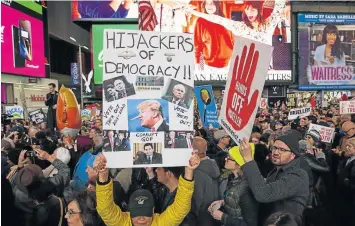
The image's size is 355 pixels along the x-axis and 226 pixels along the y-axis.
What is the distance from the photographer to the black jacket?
315cm

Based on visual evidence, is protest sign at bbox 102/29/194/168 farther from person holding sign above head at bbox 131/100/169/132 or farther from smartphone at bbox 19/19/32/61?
smartphone at bbox 19/19/32/61

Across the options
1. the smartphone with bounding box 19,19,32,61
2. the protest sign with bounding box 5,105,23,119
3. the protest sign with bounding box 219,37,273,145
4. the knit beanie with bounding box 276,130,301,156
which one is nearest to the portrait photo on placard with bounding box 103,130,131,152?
the protest sign with bounding box 219,37,273,145

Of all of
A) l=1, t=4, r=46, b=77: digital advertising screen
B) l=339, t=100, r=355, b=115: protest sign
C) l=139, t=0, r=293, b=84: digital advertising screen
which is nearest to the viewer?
l=339, t=100, r=355, b=115: protest sign

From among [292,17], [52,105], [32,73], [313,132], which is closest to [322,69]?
[292,17]

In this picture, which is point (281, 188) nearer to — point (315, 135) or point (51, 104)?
point (315, 135)

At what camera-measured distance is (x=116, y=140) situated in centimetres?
338

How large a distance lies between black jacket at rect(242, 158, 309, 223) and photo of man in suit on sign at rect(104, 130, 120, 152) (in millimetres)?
931

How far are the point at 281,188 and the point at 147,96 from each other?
1.18 metres

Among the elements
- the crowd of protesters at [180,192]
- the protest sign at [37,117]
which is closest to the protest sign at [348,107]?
the crowd of protesters at [180,192]

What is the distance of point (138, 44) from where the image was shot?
11.4 feet

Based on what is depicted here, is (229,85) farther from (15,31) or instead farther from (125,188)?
(15,31)

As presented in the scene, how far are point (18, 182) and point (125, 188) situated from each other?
961mm

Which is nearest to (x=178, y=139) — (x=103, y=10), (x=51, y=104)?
(x=51, y=104)

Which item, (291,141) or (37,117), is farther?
(37,117)
